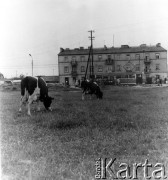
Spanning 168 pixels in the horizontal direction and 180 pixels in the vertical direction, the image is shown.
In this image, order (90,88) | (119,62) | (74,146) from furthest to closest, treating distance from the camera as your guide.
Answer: (119,62) < (90,88) < (74,146)

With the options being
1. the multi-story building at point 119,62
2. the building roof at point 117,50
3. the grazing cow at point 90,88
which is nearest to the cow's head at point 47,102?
the grazing cow at point 90,88

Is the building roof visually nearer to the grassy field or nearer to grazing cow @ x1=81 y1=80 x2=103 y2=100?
grazing cow @ x1=81 y1=80 x2=103 y2=100

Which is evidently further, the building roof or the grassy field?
→ the building roof

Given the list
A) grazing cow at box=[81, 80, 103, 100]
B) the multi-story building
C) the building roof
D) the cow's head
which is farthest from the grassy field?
the building roof

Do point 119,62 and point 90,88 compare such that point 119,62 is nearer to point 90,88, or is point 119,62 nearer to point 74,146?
point 90,88

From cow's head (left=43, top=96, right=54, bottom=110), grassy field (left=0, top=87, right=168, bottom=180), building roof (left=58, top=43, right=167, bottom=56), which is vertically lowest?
grassy field (left=0, top=87, right=168, bottom=180)

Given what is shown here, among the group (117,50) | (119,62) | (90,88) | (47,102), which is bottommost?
(47,102)

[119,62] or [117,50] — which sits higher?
[117,50]

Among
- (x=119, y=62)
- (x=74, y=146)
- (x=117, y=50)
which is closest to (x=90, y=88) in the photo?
(x=74, y=146)

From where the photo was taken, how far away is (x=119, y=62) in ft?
271

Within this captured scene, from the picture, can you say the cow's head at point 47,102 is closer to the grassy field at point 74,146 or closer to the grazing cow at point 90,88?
the grassy field at point 74,146

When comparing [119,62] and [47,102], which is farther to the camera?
[119,62]

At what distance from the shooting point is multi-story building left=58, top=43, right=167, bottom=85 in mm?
81875

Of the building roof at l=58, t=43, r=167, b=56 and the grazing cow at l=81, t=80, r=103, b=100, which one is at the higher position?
the building roof at l=58, t=43, r=167, b=56
